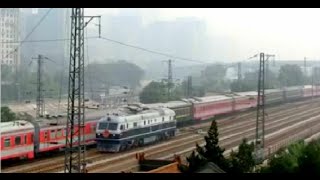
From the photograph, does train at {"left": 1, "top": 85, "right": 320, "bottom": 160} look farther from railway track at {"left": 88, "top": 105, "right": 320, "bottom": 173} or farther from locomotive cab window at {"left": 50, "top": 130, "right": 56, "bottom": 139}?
railway track at {"left": 88, "top": 105, "right": 320, "bottom": 173}

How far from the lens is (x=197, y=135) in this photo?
18.6 ft

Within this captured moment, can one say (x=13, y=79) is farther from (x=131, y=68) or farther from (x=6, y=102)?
(x=131, y=68)

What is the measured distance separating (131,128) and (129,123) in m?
0.08

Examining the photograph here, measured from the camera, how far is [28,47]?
4.79 m

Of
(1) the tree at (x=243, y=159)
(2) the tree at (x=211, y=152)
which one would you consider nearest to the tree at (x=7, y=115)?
(2) the tree at (x=211, y=152)

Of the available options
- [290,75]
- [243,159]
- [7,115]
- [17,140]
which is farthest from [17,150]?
[290,75]

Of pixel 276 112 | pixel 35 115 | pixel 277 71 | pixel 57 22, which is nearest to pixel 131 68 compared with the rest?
pixel 57 22

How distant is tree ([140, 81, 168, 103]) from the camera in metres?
5.72

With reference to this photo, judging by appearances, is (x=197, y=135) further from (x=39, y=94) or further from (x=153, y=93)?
(x=39, y=94)

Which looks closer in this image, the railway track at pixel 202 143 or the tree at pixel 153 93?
the railway track at pixel 202 143

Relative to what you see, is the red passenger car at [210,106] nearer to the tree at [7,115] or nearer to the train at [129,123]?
the train at [129,123]

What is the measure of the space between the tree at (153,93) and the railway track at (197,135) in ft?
2.00

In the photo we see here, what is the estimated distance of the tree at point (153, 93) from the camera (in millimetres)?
5725

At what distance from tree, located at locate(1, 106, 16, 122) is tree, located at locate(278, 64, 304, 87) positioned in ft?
11.1
